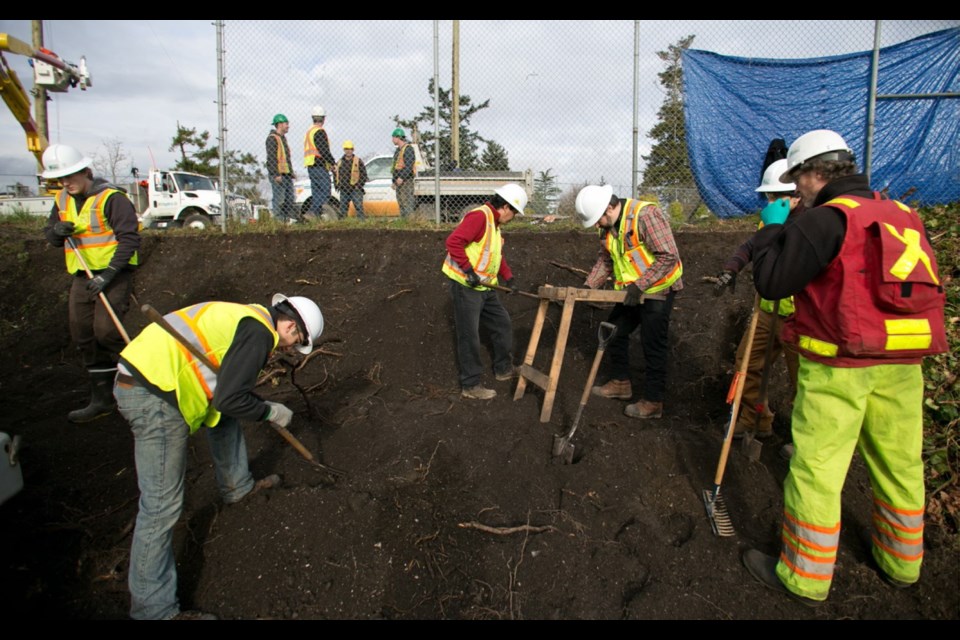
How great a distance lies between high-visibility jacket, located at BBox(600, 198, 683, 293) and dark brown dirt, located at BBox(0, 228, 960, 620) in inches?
43.3

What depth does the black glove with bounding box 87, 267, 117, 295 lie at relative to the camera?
4.09 metres

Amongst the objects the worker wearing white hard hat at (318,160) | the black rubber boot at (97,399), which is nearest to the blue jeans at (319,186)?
the worker wearing white hard hat at (318,160)

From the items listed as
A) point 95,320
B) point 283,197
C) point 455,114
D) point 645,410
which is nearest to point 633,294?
point 645,410

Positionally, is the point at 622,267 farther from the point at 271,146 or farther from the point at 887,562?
the point at 271,146

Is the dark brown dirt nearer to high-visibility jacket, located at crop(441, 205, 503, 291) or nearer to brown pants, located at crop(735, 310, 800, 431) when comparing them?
brown pants, located at crop(735, 310, 800, 431)

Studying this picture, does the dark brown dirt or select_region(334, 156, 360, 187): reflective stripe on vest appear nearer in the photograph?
the dark brown dirt

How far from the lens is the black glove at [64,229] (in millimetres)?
4055

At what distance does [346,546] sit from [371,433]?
3.88ft

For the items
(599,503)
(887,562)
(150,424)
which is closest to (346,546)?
(150,424)

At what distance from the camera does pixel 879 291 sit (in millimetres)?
2055

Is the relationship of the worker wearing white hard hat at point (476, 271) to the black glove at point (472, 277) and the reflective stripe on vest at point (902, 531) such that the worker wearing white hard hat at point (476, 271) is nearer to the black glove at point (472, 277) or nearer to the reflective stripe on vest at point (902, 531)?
the black glove at point (472, 277)

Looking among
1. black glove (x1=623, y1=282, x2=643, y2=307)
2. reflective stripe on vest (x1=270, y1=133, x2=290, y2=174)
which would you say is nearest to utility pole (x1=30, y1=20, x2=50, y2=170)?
reflective stripe on vest (x1=270, y1=133, x2=290, y2=174)

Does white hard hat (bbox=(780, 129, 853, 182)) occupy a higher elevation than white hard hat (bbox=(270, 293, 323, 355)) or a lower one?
higher

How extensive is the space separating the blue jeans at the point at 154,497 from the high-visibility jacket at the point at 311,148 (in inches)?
236
